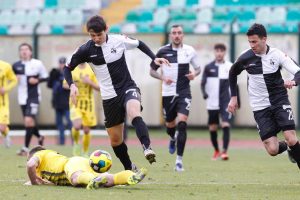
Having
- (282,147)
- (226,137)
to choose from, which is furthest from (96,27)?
(226,137)

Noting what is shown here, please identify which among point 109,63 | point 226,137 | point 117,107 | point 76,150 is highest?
point 109,63

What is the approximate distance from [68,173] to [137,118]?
118 centimetres

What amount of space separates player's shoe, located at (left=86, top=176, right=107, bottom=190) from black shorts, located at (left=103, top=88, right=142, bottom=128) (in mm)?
1500

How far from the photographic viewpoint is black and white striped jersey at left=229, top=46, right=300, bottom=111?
1225 centimetres

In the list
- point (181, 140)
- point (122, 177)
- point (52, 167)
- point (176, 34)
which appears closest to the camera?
point (122, 177)

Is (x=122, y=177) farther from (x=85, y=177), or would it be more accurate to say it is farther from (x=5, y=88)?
(x=5, y=88)

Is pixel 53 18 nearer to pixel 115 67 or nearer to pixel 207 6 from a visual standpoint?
pixel 207 6

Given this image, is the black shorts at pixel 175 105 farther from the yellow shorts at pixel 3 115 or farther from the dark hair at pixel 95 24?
the dark hair at pixel 95 24

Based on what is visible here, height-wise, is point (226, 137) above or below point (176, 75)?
below

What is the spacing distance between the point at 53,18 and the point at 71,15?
2.26 feet

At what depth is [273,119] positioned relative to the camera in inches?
489

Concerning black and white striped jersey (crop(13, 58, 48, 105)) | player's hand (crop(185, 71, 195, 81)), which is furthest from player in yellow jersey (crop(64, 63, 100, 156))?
player's hand (crop(185, 71, 195, 81))

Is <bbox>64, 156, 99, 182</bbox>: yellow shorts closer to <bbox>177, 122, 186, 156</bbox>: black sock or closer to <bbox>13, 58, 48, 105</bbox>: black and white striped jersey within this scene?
<bbox>177, 122, 186, 156</bbox>: black sock

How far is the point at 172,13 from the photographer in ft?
99.5
